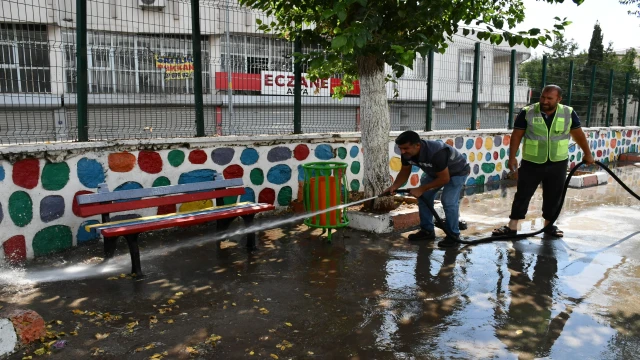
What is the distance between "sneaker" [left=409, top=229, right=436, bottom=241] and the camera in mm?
5934

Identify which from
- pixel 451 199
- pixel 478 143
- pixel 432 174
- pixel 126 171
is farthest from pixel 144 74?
pixel 478 143

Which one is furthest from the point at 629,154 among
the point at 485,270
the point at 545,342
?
the point at 545,342

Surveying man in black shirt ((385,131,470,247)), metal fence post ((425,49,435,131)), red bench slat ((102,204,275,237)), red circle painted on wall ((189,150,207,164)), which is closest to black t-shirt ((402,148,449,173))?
man in black shirt ((385,131,470,247))

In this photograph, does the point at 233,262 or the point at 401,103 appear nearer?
the point at 233,262

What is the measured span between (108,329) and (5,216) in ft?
6.83

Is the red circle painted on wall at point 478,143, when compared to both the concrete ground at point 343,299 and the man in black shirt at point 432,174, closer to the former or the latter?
the concrete ground at point 343,299

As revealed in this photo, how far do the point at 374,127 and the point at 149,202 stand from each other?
2832 mm

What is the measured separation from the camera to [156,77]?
621cm

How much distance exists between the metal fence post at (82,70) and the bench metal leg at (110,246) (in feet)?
4.12

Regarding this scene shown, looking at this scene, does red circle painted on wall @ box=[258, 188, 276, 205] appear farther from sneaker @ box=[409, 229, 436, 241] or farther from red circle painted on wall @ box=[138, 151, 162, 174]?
sneaker @ box=[409, 229, 436, 241]

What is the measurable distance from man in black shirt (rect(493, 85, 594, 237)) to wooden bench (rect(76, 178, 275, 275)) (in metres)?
3.01

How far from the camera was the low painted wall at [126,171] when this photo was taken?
4.91 meters

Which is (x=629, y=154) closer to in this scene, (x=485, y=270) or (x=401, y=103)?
(x=401, y=103)

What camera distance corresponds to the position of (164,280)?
4.53 metres
